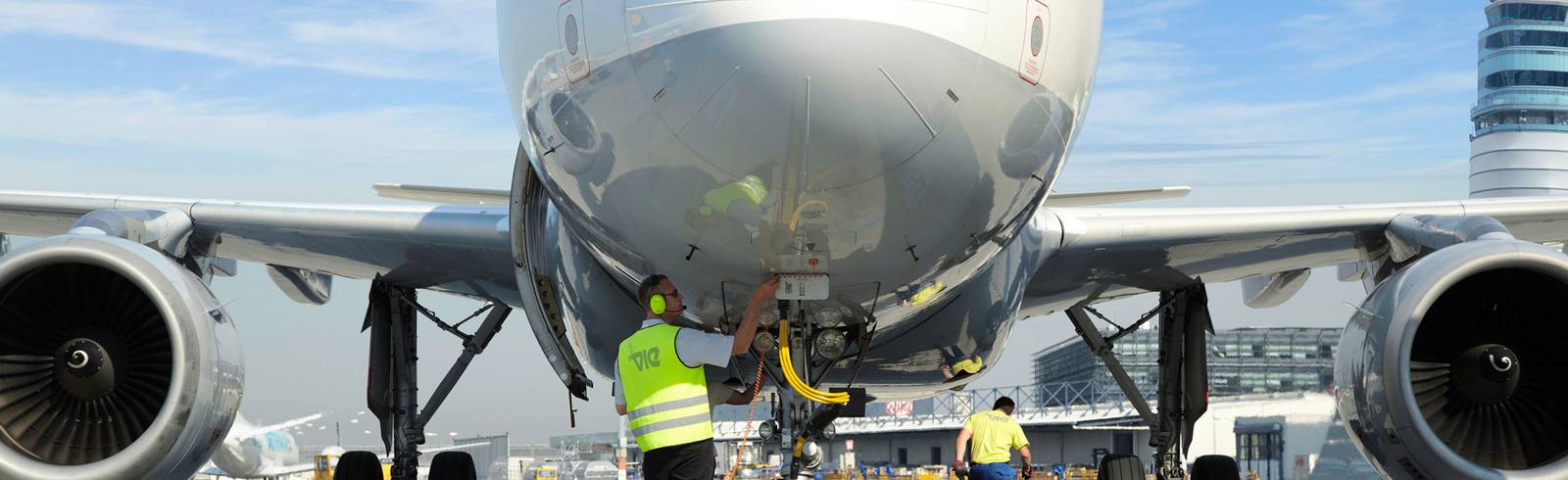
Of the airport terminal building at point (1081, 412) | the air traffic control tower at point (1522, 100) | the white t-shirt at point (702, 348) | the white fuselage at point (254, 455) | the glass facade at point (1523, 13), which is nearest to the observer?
the white t-shirt at point (702, 348)

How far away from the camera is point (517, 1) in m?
6.49

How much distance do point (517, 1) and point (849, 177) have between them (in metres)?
1.69

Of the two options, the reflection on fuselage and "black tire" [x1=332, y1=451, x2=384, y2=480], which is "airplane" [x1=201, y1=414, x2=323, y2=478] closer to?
"black tire" [x1=332, y1=451, x2=384, y2=480]

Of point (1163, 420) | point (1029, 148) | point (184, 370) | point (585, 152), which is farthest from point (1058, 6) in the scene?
point (1163, 420)

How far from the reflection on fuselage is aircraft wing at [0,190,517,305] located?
3.47 meters

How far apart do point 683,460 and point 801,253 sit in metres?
1.00

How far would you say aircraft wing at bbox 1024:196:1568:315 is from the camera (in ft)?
34.0

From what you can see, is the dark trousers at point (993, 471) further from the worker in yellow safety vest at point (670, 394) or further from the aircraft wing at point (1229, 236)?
the worker in yellow safety vest at point (670, 394)

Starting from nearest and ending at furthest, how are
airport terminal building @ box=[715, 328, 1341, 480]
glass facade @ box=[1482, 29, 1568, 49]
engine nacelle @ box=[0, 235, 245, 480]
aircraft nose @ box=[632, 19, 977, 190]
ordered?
aircraft nose @ box=[632, 19, 977, 190], engine nacelle @ box=[0, 235, 245, 480], airport terminal building @ box=[715, 328, 1341, 480], glass facade @ box=[1482, 29, 1568, 49]

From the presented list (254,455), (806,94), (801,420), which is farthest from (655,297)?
(254,455)

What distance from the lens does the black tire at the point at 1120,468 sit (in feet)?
41.2

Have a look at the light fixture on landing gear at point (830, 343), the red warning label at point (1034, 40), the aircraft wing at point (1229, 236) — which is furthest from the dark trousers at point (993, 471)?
the red warning label at point (1034, 40)

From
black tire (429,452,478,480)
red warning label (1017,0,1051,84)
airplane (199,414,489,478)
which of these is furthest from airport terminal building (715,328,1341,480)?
red warning label (1017,0,1051,84)

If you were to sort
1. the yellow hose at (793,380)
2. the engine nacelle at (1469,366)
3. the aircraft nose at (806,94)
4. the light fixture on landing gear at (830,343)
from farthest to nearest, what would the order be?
the engine nacelle at (1469,366), the light fixture on landing gear at (830,343), the yellow hose at (793,380), the aircraft nose at (806,94)
